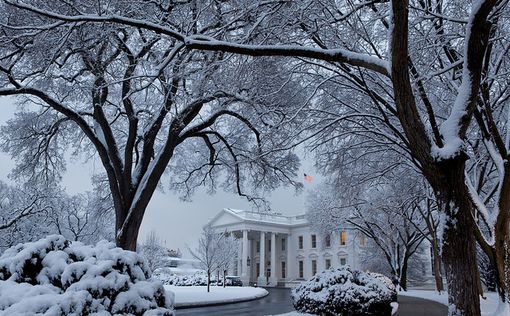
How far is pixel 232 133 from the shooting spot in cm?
1786

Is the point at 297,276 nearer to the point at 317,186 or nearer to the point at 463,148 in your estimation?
the point at 317,186

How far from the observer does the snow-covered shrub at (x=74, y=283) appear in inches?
138

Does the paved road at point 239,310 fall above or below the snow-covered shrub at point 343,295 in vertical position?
below

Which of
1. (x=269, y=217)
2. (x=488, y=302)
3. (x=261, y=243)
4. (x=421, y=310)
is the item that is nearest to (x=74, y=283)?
(x=421, y=310)

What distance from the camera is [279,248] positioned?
69375 millimetres

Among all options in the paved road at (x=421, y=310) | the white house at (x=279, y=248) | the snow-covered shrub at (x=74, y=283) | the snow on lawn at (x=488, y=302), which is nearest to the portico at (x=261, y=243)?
the white house at (x=279, y=248)

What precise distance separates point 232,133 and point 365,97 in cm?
629

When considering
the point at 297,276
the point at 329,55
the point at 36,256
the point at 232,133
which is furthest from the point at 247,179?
the point at 297,276

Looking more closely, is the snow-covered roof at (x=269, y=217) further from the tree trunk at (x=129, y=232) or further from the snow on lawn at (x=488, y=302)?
the tree trunk at (x=129, y=232)

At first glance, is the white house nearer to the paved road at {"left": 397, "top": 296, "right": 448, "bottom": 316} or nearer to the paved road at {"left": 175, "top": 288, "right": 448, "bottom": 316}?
the paved road at {"left": 397, "top": 296, "right": 448, "bottom": 316}

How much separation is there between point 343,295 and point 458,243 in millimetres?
5242

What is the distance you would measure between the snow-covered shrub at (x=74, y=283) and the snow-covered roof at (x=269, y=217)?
2257 inches

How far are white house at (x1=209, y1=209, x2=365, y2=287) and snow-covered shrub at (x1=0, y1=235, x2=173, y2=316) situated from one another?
55615mm

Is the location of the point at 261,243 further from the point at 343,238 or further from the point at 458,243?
the point at 458,243
